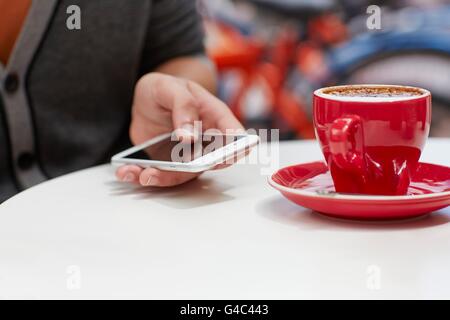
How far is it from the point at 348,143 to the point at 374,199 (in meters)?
0.05

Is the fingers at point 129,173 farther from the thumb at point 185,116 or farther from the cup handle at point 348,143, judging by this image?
the cup handle at point 348,143

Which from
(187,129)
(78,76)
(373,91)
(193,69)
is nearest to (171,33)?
(193,69)

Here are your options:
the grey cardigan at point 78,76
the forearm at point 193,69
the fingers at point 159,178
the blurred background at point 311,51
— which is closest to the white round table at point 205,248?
the fingers at point 159,178

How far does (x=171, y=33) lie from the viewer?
108cm

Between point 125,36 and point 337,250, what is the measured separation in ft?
2.06

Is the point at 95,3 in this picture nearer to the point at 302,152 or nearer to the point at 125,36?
the point at 125,36

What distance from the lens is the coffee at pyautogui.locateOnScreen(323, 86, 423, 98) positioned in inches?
23.0

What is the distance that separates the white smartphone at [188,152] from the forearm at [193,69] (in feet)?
1.01

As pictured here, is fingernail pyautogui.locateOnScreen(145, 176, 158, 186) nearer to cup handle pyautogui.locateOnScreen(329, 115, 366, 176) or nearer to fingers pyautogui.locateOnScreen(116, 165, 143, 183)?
fingers pyautogui.locateOnScreen(116, 165, 143, 183)

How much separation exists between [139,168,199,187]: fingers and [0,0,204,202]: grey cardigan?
31 centimetres

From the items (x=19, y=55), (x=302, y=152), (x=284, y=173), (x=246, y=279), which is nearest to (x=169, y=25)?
(x=19, y=55)

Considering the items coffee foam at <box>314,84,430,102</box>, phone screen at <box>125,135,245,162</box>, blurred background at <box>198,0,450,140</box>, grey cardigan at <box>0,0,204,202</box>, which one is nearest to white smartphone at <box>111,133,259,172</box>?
phone screen at <box>125,135,245,162</box>

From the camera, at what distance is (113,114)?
3.46ft

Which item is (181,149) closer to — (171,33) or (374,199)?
(374,199)
